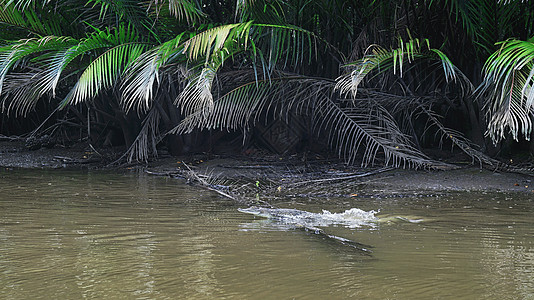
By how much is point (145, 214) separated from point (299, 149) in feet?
13.8

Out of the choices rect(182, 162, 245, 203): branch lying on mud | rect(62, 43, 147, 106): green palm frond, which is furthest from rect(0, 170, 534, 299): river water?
rect(62, 43, 147, 106): green palm frond

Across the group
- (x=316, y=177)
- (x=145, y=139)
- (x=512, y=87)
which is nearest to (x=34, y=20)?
(x=145, y=139)

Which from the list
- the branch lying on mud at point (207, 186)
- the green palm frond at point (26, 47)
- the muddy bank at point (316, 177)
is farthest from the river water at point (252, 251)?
the green palm frond at point (26, 47)

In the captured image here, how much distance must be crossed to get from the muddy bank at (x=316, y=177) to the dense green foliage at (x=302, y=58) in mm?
249

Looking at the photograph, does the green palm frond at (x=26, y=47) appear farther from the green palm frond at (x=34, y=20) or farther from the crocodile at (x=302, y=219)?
the crocodile at (x=302, y=219)

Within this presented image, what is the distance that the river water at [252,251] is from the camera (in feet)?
7.92

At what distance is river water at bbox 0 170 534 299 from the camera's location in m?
2.41

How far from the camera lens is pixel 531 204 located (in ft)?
15.0

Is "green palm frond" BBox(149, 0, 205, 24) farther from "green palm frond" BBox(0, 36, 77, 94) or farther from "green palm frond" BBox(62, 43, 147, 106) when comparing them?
"green palm frond" BBox(0, 36, 77, 94)

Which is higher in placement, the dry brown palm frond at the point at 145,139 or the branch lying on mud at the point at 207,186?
the dry brown palm frond at the point at 145,139

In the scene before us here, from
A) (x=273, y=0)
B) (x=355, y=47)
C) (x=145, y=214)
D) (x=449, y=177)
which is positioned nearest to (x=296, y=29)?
(x=273, y=0)

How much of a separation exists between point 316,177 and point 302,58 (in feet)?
4.45

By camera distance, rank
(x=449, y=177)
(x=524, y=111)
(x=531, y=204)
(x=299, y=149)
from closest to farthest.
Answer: (x=531, y=204) → (x=524, y=111) → (x=449, y=177) → (x=299, y=149)

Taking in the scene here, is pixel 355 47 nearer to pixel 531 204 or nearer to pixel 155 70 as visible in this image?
pixel 155 70
